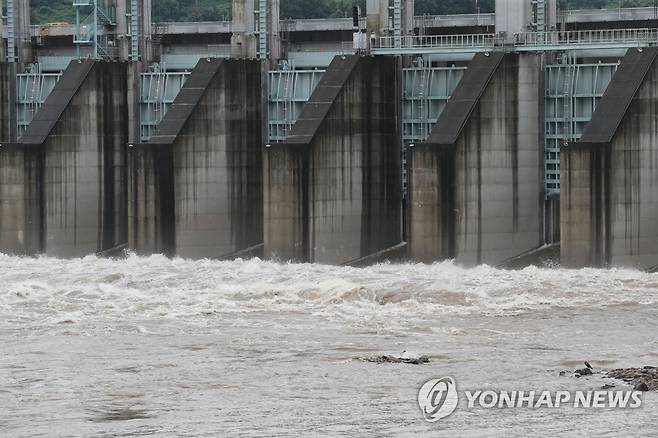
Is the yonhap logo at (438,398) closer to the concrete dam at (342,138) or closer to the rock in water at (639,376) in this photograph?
the rock in water at (639,376)

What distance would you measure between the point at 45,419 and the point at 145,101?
2634 centimetres

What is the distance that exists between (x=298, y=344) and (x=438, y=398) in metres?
6.24

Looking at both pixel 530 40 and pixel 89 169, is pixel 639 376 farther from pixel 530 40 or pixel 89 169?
pixel 89 169

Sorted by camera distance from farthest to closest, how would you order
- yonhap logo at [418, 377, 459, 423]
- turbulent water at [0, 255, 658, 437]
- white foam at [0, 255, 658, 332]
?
white foam at [0, 255, 658, 332] → yonhap logo at [418, 377, 459, 423] → turbulent water at [0, 255, 658, 437]

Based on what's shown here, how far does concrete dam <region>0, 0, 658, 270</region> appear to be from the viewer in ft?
147

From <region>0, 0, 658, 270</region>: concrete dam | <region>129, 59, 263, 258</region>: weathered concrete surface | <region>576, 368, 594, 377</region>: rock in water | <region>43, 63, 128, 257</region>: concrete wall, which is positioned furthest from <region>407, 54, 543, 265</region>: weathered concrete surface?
<region>576, 368, 594, 377</region>: rock in water

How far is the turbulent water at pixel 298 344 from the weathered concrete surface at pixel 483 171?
900mm

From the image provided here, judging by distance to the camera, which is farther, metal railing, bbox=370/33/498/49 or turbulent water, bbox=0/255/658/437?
metal railing, bbox=370/33/498/49

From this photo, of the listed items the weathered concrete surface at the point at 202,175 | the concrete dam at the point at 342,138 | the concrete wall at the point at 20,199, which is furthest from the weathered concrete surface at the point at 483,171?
the concrete wall at the point at 20,199

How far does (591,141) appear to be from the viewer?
43688mm

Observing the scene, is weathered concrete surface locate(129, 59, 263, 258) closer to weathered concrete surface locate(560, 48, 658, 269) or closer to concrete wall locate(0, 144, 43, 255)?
concrete wall locate(0, 144, 43, 255)

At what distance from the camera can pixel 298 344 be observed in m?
36.7

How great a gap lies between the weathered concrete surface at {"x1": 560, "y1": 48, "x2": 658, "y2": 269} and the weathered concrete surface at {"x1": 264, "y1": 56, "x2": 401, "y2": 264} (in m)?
6.56

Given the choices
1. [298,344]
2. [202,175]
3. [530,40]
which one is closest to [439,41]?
[530,40]
